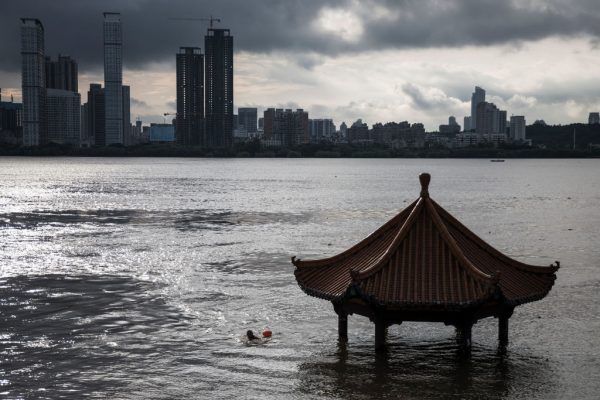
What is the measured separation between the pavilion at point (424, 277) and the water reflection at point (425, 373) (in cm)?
80

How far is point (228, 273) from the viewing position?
3519cm

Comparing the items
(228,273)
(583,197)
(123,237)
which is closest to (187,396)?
(228,273)

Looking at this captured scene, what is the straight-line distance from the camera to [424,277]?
60.3ft

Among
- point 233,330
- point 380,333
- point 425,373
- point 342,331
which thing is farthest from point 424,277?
point 233,330

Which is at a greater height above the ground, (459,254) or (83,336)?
(459,254)

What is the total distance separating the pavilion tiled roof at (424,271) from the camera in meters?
17.9

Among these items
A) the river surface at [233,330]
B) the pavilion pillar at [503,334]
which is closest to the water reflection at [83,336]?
the river surface at [233,330]

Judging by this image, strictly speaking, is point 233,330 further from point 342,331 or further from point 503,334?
point 503,334

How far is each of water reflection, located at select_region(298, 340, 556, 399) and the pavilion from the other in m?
0.80

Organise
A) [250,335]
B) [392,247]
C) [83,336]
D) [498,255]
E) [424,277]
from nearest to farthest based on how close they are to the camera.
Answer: [424,277]
[392,247]
[498,255]
[250,335]
[83,336]

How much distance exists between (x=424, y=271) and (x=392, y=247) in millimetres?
1048

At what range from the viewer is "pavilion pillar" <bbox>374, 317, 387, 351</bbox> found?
19.1 metres

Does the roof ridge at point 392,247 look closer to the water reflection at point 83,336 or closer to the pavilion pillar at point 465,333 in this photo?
the pavilion pillar at point 465,333

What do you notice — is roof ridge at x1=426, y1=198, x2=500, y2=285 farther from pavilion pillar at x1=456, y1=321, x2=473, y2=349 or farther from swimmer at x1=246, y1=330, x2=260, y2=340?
swimmer at x1=246, y1=330, x2=260, y2=340
